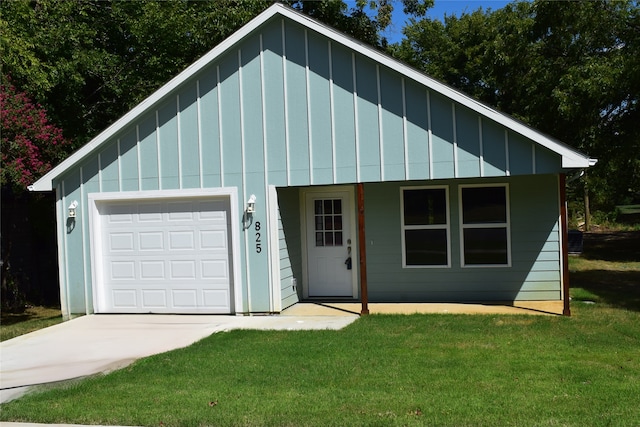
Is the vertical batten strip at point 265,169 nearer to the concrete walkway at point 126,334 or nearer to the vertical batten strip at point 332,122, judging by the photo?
the concrete walkway at point 126,334

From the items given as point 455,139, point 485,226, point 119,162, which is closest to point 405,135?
point 455,139

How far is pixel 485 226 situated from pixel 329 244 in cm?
309

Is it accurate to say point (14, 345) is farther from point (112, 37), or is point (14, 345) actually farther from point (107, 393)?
point (112, 37)

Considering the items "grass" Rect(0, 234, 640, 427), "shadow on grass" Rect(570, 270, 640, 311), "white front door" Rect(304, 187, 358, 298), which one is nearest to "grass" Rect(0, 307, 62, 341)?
"grass" Rect(0, 234, 640, 427)

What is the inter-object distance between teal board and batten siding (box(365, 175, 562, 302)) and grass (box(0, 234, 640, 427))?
188cm

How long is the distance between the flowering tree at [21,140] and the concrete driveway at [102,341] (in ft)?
10.5

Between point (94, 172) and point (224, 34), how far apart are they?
23.7 ft

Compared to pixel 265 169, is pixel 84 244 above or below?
below

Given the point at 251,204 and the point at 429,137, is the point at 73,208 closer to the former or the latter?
the point at 251,204

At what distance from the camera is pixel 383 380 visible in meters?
6.63

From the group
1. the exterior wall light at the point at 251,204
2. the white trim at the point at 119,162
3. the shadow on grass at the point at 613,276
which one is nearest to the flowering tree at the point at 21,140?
the white trim at the point at 119,162

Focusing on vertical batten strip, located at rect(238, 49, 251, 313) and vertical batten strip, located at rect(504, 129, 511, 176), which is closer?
vertical batten strip, located at rect(504, 129, 511, 176)

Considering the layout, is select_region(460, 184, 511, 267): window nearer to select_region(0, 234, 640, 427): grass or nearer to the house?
the house

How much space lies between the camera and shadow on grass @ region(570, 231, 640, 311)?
12031 mm
